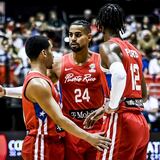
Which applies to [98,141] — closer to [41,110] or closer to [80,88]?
[41,110]

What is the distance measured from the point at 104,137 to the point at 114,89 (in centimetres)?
47

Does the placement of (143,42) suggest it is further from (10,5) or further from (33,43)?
(33,43)

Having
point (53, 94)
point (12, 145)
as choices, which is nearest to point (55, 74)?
point (53, 94)

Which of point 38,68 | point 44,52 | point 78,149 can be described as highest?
point 44,52

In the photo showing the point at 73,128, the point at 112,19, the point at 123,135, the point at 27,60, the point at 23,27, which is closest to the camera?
the point at 73,128

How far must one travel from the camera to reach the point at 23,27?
17.8 meters

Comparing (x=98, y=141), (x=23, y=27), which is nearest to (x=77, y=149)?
(x=98, y=141)

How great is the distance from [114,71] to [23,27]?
1305 centimetres

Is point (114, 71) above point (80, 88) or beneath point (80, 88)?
above

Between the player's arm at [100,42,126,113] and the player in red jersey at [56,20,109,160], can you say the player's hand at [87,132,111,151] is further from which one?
the player in red jersey at [56,20,109,160]

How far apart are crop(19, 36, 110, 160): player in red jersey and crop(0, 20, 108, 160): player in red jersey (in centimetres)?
60

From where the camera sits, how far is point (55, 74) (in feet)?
21.2

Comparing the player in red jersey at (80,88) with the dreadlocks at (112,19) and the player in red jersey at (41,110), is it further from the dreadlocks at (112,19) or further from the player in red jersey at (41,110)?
the dreadlocks at (112,19)

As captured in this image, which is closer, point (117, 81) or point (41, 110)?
point (117, 81)
